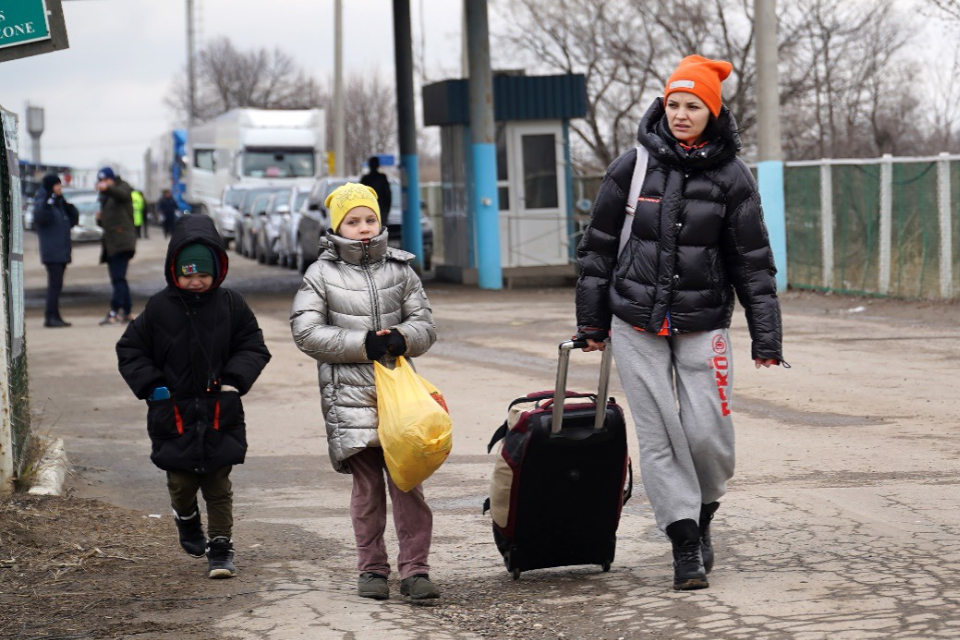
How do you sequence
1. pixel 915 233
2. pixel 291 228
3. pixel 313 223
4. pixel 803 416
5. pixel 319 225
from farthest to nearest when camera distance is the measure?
pixel 291 228 < pixel 313 223 < pixel 319 225 < pixel 915 233 < pixel 803 416

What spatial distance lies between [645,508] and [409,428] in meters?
2.13

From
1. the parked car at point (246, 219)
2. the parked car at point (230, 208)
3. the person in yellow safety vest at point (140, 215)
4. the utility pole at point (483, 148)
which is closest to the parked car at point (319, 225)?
the utility pole at point (483, 148)

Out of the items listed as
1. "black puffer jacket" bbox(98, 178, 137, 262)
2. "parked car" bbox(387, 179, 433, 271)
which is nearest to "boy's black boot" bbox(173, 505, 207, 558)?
"black puffer jacket" bbox(98, 178, 137, 262)

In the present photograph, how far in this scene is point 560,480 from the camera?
18.7ft

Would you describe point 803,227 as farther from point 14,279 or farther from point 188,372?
point 188,372

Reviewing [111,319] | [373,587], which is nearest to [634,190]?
[373,587]

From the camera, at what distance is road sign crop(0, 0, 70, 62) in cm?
693

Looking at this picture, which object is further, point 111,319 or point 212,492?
point 111,319

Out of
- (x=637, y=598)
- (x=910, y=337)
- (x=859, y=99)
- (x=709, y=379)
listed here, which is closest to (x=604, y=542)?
(x=637, y=598)

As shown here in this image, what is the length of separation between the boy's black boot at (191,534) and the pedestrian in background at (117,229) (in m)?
12.2

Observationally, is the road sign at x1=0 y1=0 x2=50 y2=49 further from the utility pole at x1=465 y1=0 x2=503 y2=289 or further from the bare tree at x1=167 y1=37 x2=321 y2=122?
the bare tree at x1=167 y1=37 x2=321 y2=122

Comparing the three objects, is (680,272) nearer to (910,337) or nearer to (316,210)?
(910,337)

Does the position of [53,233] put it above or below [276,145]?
below

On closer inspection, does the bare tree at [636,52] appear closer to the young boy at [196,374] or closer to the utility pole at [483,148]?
the utility pole at [483,148]
